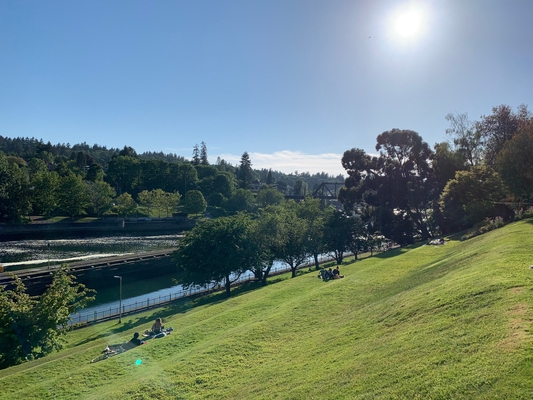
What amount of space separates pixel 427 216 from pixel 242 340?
50566 millimetres

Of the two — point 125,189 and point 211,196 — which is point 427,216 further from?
point 125,189

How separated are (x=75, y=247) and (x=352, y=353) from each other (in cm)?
6853

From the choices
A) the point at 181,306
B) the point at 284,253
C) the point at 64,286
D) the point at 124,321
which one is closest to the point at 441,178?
the point at 284,253

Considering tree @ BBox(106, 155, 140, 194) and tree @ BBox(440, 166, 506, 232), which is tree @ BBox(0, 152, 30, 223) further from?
tree @ BBox(440, 166, 506, 232)

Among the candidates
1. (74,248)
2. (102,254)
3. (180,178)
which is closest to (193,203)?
(180,178)

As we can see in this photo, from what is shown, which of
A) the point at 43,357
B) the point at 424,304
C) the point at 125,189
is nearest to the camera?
the point at 424,304

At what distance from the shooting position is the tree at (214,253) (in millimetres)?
34906

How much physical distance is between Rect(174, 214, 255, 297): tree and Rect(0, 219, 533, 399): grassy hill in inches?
600

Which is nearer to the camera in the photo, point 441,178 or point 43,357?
point 43,357

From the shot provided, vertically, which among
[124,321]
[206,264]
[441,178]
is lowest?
[124,321]

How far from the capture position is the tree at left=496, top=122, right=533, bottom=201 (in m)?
31.2

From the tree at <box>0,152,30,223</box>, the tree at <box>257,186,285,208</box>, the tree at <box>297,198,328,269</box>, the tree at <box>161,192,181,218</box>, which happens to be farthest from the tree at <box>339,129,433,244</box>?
the tree at <box>0,152,30,223</box>

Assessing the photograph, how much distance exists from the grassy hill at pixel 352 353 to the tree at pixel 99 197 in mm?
80992

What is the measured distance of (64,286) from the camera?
2247cm
